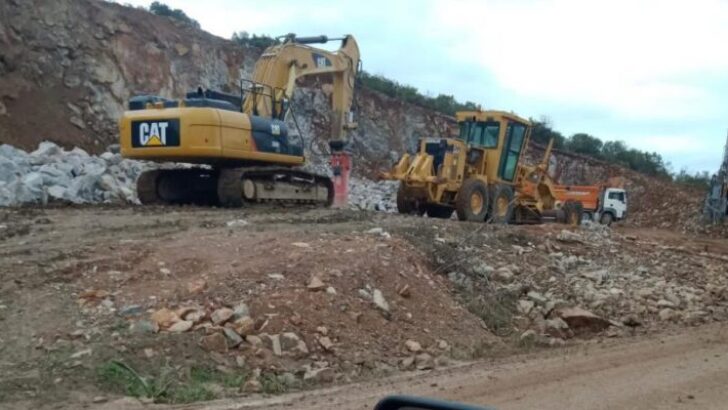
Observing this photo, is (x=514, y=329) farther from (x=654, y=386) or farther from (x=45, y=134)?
(x=45, y=134)

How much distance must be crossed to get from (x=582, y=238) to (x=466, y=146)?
4.67m

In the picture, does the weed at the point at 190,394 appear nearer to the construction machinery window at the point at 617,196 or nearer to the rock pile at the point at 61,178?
the rock pile at the point at 61,178

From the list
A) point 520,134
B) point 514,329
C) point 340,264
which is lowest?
point 514,329

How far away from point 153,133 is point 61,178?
11.8 feet

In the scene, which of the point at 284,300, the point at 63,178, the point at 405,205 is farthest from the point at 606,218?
the point at 284,300

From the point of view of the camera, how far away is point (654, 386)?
653cm

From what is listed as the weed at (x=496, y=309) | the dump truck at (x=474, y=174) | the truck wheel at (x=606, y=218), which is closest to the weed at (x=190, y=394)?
the weed at (x=496, y=309)

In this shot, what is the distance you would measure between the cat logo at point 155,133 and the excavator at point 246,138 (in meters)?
0.02

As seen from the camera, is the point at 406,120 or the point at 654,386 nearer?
the point at 654,386

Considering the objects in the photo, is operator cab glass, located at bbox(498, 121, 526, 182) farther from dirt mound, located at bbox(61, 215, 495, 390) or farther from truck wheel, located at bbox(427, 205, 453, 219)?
dirt mound, located at bbox(61, 215, 495, 390)

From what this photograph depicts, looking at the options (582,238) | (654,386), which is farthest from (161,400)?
(582,238)

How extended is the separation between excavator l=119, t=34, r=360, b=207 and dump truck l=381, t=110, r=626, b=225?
1.69 metres

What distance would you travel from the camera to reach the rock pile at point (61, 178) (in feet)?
50.9

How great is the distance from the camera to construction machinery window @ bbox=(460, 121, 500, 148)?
17875 millimetres
